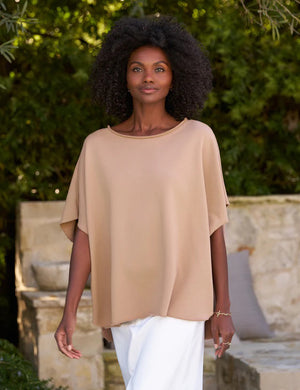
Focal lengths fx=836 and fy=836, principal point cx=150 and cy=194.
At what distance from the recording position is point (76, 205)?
2.69 m

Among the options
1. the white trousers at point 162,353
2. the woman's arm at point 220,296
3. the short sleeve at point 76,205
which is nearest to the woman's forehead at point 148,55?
the short sleeve at point 76,205

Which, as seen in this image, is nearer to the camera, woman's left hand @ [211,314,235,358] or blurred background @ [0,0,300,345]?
woman's left hand @ [211,314,235,358]

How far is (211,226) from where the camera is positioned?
101 inches

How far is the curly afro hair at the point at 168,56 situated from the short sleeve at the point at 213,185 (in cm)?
19

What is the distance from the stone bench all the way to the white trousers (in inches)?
52.4

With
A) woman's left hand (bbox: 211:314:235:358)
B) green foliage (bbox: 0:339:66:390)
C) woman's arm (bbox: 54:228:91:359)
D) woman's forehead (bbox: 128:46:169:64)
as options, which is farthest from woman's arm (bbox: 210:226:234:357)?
green foliage (bbox: 0:339:66:390)

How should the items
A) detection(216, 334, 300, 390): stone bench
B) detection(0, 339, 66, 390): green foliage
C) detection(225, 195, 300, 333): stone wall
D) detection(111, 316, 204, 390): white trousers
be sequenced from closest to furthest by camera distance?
1. detection(111, 316, 204, 390): white trousers
2. detection(216, 334, 300, 390): stone bench
3. detection(0, 339, 66, 390): green foliage
4. detection(225, 195, 300, 333): stone wall

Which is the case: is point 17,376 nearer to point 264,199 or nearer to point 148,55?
point 264,199

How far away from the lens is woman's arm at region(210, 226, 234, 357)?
2.53 m

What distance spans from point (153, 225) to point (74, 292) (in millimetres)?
338

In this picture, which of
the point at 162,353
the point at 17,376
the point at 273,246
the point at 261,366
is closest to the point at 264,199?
the point at 273,246

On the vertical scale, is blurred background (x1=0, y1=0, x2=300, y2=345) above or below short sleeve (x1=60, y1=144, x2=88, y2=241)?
above

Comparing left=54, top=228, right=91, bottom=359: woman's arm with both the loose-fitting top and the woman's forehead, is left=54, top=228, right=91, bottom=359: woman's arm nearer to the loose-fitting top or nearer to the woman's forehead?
the loose-fitting top

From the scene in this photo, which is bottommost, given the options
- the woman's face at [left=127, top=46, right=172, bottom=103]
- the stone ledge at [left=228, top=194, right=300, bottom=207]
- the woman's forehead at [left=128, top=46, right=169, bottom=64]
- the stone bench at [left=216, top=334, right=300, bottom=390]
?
the stone bench at [left=216, top=334, right=300, bottom=390]
